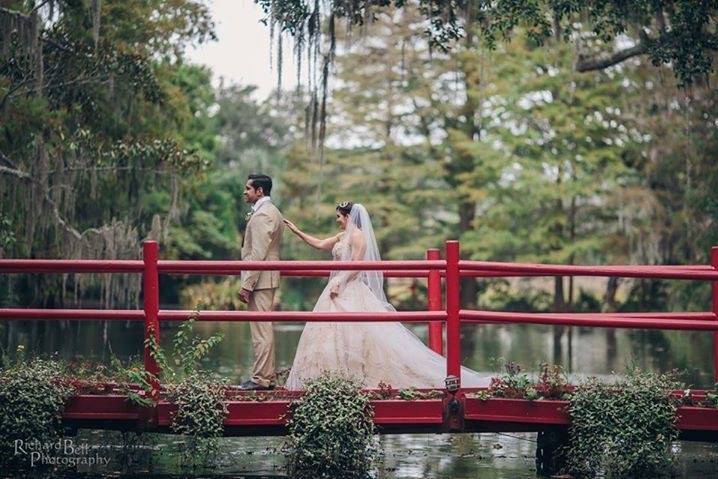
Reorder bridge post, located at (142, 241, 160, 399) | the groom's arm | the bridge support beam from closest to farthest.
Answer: bridge post, located at (142, 241, 160, 399) → the bridge support beam → the groom's arm

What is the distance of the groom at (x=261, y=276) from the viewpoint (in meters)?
10.0

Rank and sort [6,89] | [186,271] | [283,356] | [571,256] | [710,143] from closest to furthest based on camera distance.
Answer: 1. [186,271]
2. [6,89]
3. [283,356]
4. [710,143]
5. [571,256]

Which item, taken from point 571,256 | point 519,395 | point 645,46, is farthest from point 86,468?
point 571,256

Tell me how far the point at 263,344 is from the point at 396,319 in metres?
1.33

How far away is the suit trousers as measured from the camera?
9.98 meters

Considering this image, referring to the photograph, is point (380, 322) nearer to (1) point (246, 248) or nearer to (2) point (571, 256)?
(1) point (246, 248)

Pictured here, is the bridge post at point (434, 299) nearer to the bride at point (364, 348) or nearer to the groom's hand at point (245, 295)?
the bride at point (364, 348)

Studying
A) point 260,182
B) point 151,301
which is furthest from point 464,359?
point 151,301

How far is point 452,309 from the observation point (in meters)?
9.34

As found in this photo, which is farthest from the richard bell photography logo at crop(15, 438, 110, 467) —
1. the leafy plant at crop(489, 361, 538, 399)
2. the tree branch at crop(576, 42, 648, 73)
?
the tree branch at crop(576, 42, 648, 73)

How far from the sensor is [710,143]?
84.1 ft

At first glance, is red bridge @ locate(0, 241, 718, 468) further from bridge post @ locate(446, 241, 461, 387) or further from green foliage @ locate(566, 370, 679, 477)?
green foliage @ locate(566, 370, 679, 477)

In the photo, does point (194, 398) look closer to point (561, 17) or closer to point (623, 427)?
point (623, 427)

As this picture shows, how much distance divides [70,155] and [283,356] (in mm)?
5211
